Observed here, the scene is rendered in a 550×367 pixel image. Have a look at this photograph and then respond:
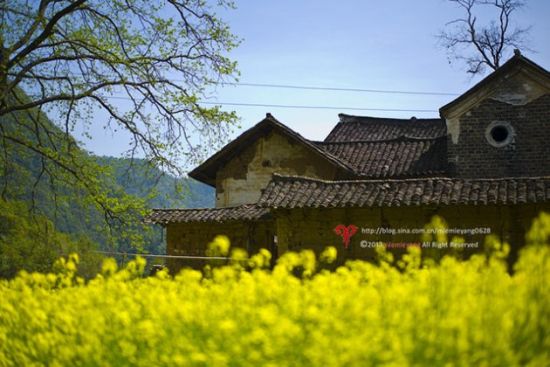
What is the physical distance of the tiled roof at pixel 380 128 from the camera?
2641 centimetres

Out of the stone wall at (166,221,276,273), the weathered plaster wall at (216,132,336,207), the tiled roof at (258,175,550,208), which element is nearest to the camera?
the tiled roof at (258,175,550,208)

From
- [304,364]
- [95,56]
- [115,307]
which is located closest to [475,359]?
[304,364]

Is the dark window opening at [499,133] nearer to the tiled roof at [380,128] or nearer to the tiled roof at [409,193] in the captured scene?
the tiled roof at [409,193]

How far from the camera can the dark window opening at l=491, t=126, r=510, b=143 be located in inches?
768

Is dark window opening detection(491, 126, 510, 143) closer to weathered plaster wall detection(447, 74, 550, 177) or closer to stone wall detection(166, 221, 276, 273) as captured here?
weathered plaster wall detection(447, 74, 550, 177)

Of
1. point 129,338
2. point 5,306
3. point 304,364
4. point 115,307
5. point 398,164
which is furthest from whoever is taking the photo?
point 398,164

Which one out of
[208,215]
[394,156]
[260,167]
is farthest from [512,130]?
[208,215]

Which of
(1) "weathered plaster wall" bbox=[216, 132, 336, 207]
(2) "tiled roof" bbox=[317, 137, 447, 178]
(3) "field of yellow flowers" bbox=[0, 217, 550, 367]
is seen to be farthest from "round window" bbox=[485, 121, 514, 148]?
(3) "field of yellow flowers" bbox=[0, 217, 550, 367]

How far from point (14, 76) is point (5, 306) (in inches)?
396

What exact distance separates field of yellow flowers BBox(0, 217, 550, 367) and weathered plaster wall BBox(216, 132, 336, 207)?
52.3 feet

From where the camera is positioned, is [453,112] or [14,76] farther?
[453,112]

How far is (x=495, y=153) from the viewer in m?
19.5

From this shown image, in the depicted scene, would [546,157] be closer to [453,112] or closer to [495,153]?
[495,153]

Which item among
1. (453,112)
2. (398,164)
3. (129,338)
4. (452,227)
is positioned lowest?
(129,338)
